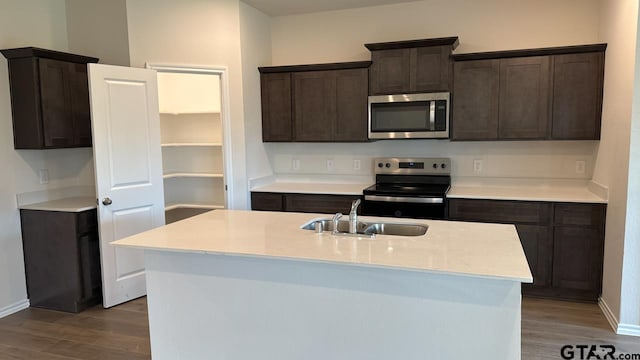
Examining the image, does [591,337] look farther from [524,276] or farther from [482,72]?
[482,72]

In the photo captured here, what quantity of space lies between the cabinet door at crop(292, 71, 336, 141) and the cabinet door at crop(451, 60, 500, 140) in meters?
1.21

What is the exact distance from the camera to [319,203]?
14.4 feet

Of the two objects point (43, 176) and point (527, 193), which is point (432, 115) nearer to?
point (527, 193)

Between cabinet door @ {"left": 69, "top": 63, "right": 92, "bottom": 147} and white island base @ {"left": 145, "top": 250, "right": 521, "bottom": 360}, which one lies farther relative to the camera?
cabinet door @ {"left": 69, "top": 63, "right": 92, "bottom": 147}

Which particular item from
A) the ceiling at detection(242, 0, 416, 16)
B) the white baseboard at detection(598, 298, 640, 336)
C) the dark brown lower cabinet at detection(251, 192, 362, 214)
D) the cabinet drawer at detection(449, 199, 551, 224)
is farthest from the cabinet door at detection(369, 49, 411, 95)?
the white baseboard at detection(598, 298, 640, 336)

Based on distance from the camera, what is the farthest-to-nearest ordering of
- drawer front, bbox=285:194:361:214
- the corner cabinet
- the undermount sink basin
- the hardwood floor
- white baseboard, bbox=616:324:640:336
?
the corner cabinet
drawer front, bbox=285:194:361:214
white baseboard, bbox=616:324:640:336
the hardwood floor
the undermount sink basin

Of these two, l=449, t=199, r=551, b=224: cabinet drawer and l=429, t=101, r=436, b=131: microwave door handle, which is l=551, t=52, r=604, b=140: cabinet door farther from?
l=429, t=101, r=436, b=131: microwave door handle

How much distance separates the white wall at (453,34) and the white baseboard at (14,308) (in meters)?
2.69

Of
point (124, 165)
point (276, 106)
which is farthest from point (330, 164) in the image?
point (124, 165)

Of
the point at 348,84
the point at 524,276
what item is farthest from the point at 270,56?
the point at 524,276

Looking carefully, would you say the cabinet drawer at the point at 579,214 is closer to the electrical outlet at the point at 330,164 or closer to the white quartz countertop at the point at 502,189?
the white quartz countertop at the point at 502,189

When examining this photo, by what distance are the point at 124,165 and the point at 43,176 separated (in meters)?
0.86

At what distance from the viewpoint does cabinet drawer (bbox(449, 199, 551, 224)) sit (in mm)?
3734

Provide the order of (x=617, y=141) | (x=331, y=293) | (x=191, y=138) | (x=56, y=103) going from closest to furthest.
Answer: (x=331, y=293) < (x=617, y=141) < (x=56, y=103) < (x=191, y=138)
